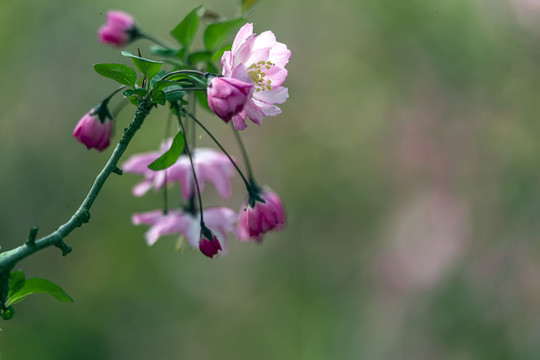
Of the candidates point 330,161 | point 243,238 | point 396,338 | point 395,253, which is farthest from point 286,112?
point 243,238

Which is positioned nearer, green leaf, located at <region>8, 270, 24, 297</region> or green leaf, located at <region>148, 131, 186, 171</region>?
green leaf, located at <region>8, 270, 24, 297</region>

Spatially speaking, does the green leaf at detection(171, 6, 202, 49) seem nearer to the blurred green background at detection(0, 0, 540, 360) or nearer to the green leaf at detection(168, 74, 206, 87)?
the green leaf at detection(168, 74, 206, 87)

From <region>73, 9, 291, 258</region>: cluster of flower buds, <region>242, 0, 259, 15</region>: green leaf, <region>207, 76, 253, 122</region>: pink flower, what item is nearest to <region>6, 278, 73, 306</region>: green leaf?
<region>73, 9, 291, 258</region>: cluster of flower buds

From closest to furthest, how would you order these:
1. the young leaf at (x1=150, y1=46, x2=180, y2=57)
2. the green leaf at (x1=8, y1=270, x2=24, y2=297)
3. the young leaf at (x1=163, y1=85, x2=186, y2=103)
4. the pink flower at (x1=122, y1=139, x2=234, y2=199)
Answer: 1. the green leaf at (x1=8, y1=270, x2=24, y2=297)
2. the young leaf at (x1=163, y1=85, x2=186, y2=103)
3. the young leaf at (x1=150, y1=46, x2=180, y2=57)
4. the pink flower at (x1=122, y1=139, x2=234, y2=199)

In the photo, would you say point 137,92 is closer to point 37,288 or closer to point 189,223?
point 37,288

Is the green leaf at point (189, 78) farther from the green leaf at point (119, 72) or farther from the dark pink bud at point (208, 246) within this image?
the dark pink bud at point (208, 246)

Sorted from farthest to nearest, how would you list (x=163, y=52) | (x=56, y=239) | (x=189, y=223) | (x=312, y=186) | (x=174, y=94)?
(x=312, y=186) → (x=189, y=223) → (x=163, y=52) → (x=174, y=94) → (x=56, y=239)

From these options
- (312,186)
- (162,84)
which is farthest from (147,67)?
(312,186)

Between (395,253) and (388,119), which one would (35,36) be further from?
(395,253)
